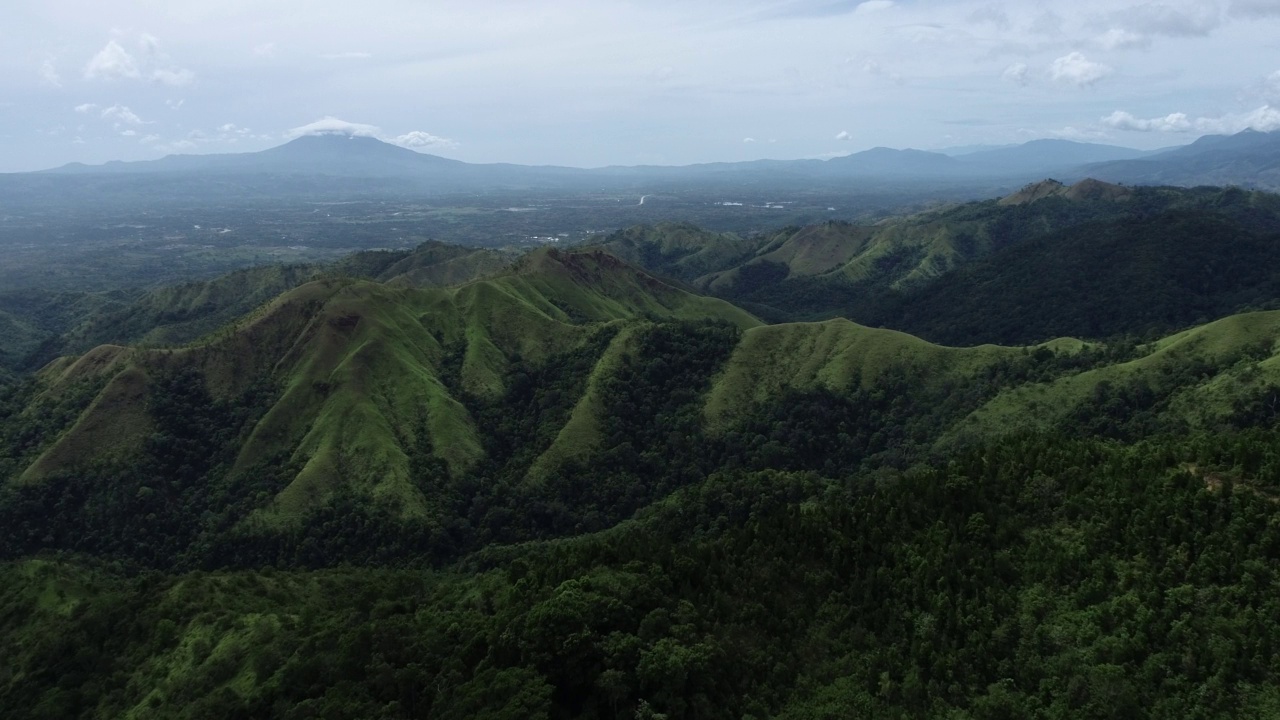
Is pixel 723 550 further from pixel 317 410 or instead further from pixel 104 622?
pixel 317 410

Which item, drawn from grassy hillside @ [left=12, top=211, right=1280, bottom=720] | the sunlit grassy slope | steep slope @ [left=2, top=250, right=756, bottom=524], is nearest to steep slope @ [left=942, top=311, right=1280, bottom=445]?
the sunlit grassy slope

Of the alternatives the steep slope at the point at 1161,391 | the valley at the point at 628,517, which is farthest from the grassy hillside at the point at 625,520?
the steep slope at the point at 1161,391

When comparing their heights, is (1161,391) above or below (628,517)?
above

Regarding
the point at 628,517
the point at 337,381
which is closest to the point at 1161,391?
the point at 628,517

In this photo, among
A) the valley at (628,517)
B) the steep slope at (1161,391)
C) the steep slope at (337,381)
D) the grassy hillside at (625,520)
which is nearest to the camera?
the grassy hillside at (625,520)

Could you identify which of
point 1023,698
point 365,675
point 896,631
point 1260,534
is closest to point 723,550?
point 896,631

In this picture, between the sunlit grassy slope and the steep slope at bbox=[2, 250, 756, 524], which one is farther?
the steep slope at bbox=[2, 250, 756, 524]

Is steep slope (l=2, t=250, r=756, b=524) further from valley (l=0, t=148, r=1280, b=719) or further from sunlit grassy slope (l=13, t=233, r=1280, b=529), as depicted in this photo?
valley (l=0, t=148, r=1280, b=719)

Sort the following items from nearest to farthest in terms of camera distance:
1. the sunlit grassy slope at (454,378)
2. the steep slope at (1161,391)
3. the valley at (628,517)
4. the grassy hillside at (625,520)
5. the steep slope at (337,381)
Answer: the grassy hillside at (625,520), the valley at (628,517), the steep slope at (1161,391), the sunlit grassy slope at (454,378), the steep slope at (337,381)

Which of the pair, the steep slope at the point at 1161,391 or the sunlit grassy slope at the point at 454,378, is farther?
the sunlit grassy slope at the point at 454,378

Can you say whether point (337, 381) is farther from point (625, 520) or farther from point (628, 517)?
point (625, 520)

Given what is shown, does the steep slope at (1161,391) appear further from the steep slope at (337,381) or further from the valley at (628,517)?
the steep slope at (337,381)

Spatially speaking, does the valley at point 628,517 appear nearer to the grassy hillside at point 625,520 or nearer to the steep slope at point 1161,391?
the grassy hillside at point 625,520
